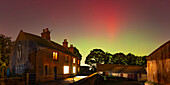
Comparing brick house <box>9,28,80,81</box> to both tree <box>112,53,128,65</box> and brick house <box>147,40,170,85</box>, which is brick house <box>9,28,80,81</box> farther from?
tree <box>112,53,128,65</box>

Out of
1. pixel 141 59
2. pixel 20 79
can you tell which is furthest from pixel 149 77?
pixel 141 59

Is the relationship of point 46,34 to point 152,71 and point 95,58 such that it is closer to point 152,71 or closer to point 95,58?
point 152,71

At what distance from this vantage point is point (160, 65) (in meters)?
9.59

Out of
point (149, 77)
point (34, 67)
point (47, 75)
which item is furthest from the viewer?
point (47, 75)

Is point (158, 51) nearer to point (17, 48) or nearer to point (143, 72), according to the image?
point (17, 48)

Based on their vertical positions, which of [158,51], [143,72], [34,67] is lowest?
[143,72]

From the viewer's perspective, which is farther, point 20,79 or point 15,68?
point 15,68

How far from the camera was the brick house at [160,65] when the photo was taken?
28.8 ft

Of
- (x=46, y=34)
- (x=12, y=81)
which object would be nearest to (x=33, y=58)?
(x=12, y=81)

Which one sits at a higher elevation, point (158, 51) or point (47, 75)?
point (158, 51)

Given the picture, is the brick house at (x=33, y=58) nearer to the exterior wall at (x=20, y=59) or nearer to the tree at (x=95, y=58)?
the exterior wall at (x=20, y=59)

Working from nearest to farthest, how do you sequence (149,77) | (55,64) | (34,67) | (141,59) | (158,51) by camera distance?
1. (158,51)
2. (149,77)
3. (34,67)
4. (55,64)
5. (141,59)

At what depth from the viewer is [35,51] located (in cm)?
2283

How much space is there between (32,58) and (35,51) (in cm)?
110
